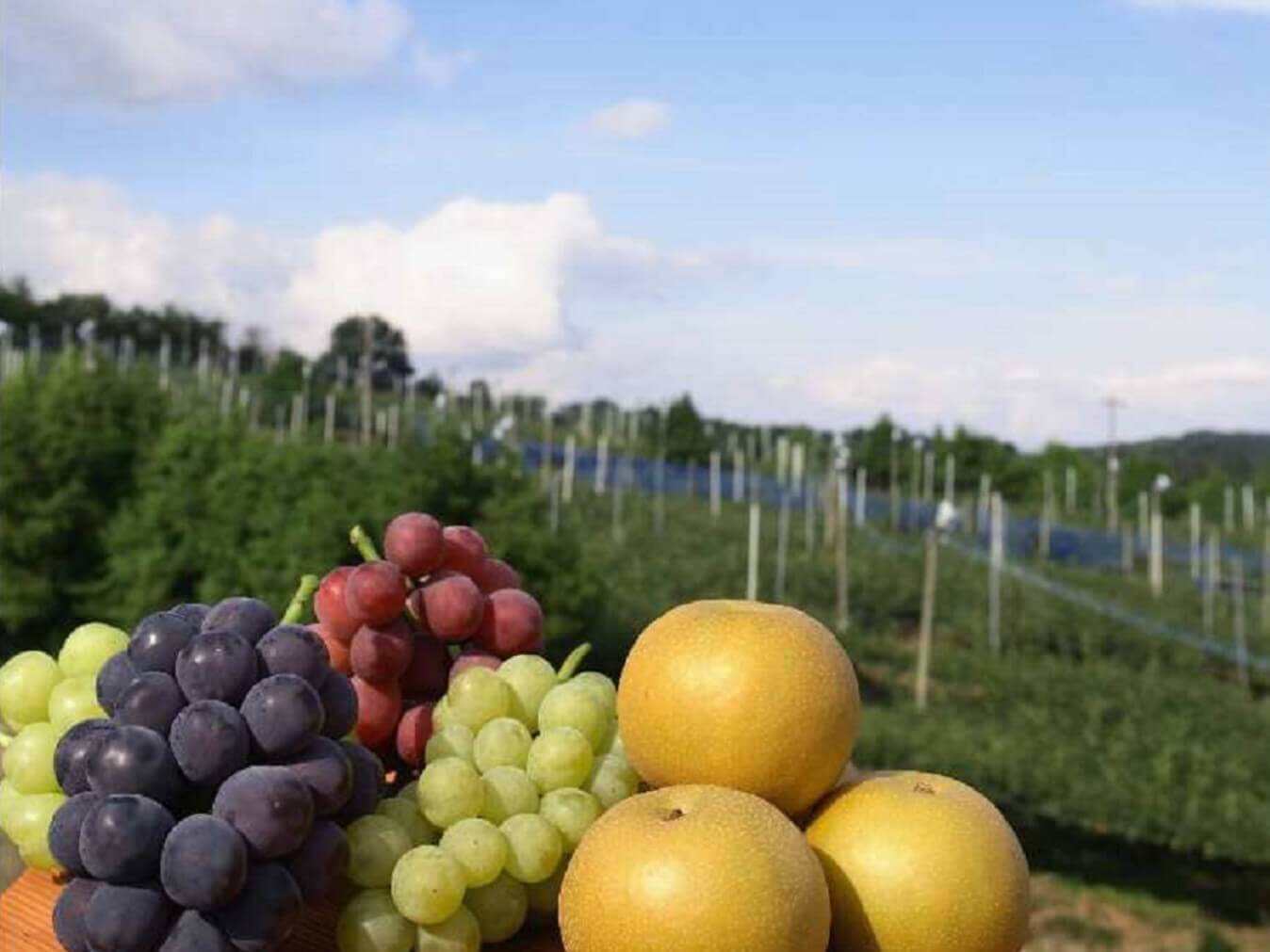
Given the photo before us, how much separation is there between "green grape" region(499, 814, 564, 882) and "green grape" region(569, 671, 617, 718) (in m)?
0.19

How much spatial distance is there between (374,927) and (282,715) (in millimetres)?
228

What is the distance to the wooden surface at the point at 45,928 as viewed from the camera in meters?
1.63

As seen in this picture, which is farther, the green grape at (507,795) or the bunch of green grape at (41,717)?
the bunch of green grape at (41,717)

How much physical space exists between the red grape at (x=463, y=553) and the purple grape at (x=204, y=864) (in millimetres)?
523

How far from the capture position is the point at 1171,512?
1652 inches

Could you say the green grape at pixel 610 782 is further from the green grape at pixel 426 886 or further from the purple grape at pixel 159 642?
the purple grape at pixel 159 642

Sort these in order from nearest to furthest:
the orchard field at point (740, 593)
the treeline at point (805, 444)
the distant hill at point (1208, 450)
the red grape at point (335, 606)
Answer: the red grape at point (335, 606) → the orchard field at point (740, 593) → the treeline at point (805, 444) → the distant hill at point (1208, 450)

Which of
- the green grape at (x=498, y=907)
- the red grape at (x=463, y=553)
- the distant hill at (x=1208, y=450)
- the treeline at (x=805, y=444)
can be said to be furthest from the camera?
the distant hill at (x=1208, y=450)

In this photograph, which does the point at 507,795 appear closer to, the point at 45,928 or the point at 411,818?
the point at 411,818

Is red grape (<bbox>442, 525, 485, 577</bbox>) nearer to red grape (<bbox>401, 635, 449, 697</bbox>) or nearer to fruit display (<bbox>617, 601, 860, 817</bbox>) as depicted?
red grape (<bbox>401, 635, 449, 697</bbox>)

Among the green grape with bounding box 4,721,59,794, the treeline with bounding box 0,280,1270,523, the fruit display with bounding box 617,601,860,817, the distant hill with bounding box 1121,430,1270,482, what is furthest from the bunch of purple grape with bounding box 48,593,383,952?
the distant hill with bounding box 1121,430,1270,482

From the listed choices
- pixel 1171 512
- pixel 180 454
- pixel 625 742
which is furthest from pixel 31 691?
pixel 1171 512

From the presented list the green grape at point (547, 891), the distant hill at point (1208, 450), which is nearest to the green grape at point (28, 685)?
the green grape at point (547, 891)

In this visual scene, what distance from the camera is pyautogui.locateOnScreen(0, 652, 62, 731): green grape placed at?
1916 mm
